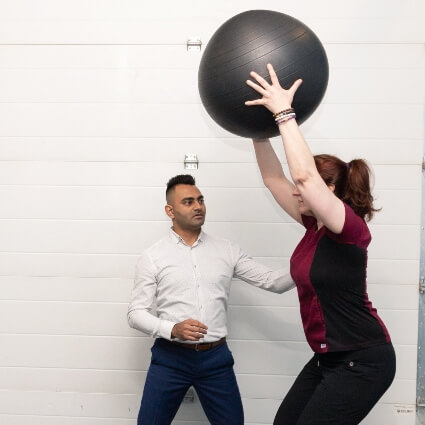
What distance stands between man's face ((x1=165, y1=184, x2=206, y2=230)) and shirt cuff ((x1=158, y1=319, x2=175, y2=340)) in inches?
20.7

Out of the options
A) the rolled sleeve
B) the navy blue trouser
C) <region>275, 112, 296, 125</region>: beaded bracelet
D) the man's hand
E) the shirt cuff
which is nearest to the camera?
<region>275, 112, 296, 125</region>: beaded bracelet

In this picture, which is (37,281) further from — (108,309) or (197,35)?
(197,35)

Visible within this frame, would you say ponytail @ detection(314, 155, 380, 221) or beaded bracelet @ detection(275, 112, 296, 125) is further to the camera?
ponytail @ detection(314, 155, 380, 221)

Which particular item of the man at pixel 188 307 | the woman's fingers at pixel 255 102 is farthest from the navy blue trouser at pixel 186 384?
the woman's fingers at pixel 255 102

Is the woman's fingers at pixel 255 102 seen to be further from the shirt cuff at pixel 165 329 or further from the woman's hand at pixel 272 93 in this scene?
the shirt cuff at pixel 165 329

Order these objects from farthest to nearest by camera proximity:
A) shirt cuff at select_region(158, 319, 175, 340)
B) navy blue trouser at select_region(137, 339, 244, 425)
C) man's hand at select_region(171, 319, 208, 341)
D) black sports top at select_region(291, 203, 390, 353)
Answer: navy blue trouser at select_region(137, 339, 244, 425) → shirt cuff at select_region(158, 319, 175, 340) → man's hand at select_region(171, 319, 208, 341) → black sports top at select_region(291, 203, 390, 353)

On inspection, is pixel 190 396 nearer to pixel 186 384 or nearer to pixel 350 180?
pixel 186 384

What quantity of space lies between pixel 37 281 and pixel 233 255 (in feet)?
4.24

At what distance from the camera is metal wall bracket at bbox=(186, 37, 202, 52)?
3.40 meters

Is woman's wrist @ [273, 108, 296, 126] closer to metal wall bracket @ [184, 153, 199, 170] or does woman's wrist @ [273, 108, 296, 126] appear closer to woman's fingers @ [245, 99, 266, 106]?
woman's fingers @ [245, 99, 266, 106]

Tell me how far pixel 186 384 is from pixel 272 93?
61.0 inches

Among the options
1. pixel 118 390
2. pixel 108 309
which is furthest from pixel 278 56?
pixel 118 390

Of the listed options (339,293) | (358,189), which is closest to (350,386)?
(339,293)

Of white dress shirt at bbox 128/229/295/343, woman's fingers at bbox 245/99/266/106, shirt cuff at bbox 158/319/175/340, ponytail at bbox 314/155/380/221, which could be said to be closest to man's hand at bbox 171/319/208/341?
shirt cuff at bbox 158/319/175/340
